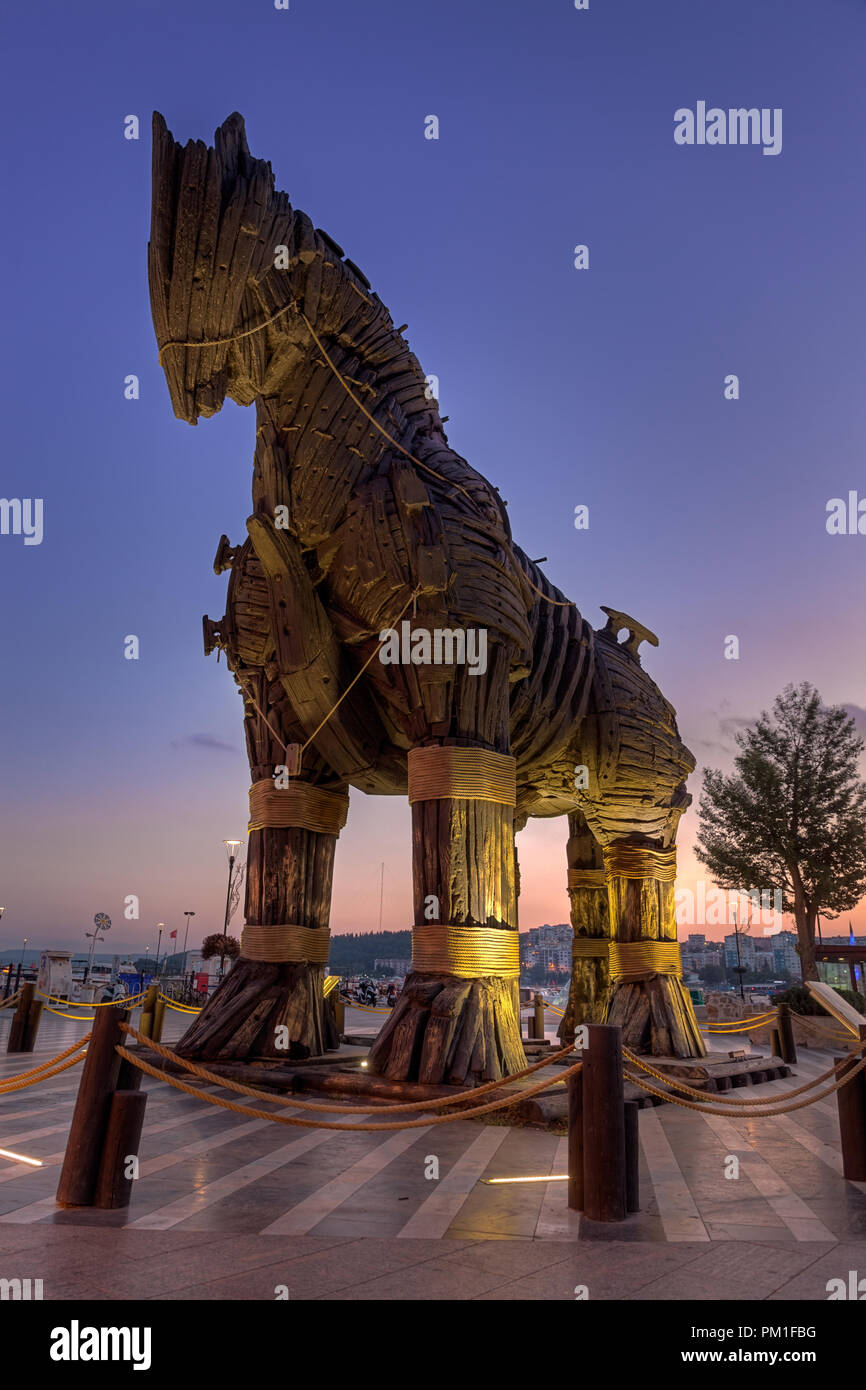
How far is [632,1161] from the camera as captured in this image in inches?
156

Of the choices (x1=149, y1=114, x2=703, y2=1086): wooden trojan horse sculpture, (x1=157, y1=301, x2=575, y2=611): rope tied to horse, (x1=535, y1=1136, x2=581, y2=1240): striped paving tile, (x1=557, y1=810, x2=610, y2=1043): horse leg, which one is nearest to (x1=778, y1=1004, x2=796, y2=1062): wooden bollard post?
(x1=557, y1=810, x2=610, y2=1043): horse leg

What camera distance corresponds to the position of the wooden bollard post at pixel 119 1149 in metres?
3.80

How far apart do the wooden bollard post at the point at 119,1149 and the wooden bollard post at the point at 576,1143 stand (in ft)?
6.03

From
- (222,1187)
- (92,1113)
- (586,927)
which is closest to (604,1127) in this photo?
(222,1187)

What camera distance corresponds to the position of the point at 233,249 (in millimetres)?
6734

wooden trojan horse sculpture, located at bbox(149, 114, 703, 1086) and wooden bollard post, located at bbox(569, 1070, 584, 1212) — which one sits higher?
wooden trojan horse sculpture, located at bbox(149, 114, 703, 1086)

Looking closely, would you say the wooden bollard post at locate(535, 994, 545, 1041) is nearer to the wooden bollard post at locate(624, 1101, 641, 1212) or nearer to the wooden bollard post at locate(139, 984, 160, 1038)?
the wooden bollard post at locate(139, 984, 160, 1038)

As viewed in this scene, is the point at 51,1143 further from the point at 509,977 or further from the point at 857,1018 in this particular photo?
the point at 857,1018

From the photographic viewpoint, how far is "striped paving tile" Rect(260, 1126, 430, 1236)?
3.54m

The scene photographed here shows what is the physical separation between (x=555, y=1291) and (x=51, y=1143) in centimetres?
359

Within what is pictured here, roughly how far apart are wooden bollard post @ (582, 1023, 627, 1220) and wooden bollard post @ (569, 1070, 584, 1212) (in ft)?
0.26

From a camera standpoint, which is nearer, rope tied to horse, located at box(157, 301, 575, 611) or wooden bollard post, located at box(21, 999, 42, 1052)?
rope tied to horse, located at box(157, 301, 575, 611)

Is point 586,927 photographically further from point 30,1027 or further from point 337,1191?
point 337,1191
